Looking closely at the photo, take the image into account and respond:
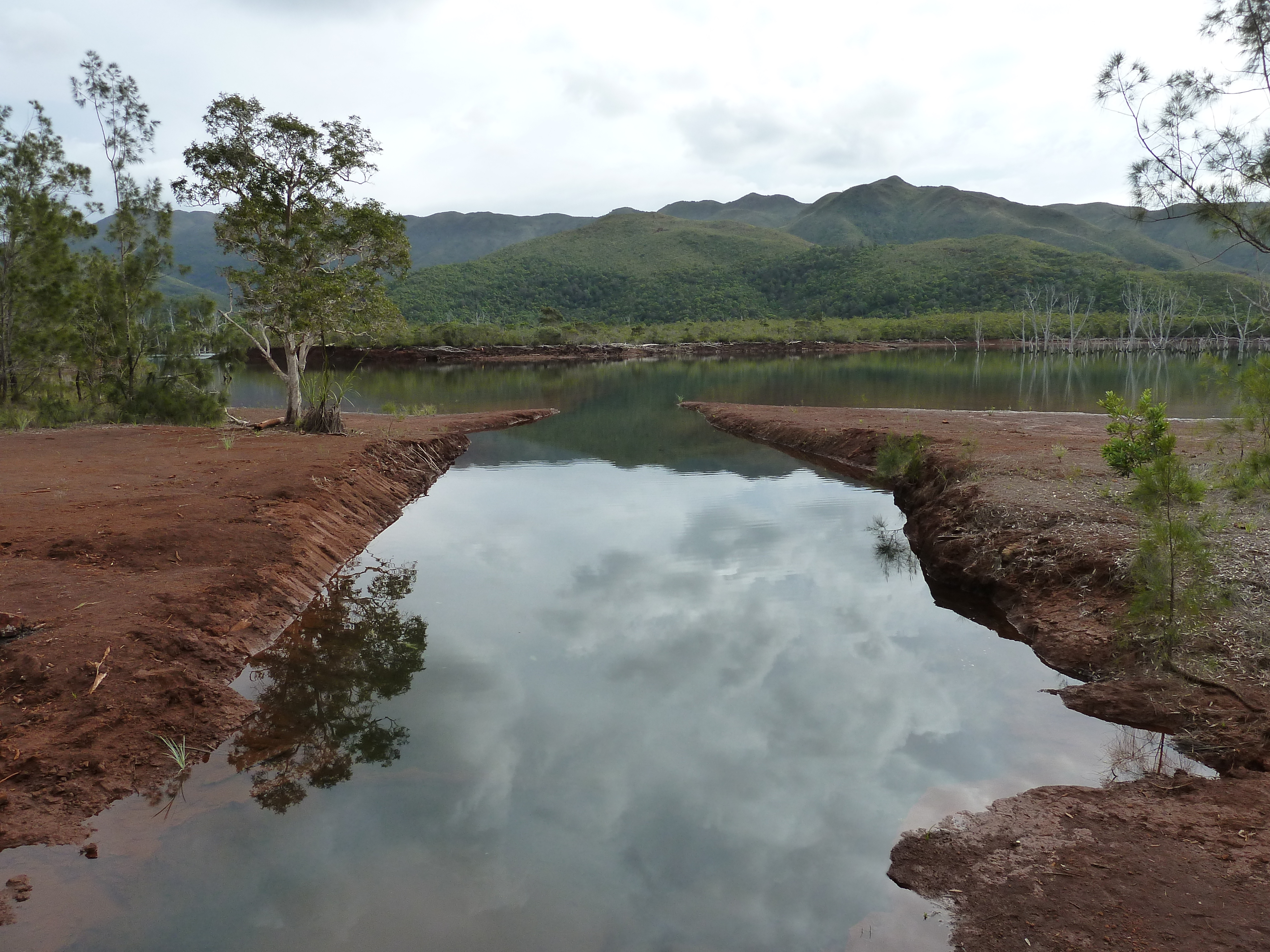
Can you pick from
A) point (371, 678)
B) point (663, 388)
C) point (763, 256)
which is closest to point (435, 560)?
point (371, 678)

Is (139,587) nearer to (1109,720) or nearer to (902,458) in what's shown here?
(1109,720)

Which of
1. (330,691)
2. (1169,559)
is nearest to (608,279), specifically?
(330,691)

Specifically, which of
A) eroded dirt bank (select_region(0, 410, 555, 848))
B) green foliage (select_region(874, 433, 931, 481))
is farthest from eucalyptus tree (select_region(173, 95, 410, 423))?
green foliage (select_region(874, 433, 931, 481))

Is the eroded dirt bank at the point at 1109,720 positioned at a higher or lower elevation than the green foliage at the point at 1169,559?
lower

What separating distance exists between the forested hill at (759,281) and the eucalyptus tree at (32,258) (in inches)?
3427

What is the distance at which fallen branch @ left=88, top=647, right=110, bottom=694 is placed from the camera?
621cm

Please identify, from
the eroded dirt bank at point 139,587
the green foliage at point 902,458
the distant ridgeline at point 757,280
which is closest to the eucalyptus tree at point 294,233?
the eroded dirt bank at point 139,587

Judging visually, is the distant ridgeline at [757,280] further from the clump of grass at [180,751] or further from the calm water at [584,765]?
the clump of grass at [180,751]

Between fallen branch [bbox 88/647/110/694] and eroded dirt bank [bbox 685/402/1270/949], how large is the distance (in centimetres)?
591

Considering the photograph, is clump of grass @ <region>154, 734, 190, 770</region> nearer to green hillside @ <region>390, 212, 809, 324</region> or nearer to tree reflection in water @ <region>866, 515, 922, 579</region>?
tree reflection in water @ <region>866, 515, 922, 579</region>

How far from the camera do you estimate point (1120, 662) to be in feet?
24.4

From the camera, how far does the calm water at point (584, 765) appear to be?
4676mm

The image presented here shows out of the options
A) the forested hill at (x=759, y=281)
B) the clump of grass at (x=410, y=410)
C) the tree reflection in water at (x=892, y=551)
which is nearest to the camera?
the tree reflection in water at (x=892, y=551)

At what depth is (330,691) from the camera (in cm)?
768
